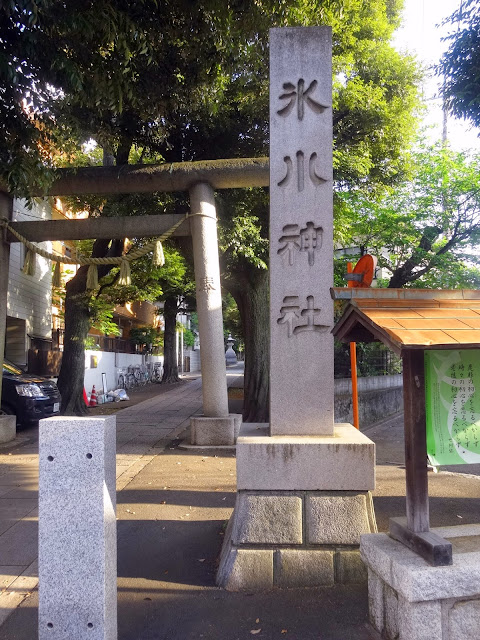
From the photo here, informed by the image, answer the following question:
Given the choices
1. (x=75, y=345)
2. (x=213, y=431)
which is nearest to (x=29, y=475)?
(x=213, y=431)

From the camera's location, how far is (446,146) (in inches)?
659

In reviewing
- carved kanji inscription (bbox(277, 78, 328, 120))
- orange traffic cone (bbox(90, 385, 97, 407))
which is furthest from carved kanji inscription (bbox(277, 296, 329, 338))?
orange traffic cone (bbox(90, 385, 97, 407))

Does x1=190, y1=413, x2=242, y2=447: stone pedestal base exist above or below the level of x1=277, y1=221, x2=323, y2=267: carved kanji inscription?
below

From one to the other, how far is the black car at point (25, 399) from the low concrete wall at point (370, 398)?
6614 millimetres

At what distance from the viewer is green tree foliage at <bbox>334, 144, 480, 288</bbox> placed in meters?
15.5

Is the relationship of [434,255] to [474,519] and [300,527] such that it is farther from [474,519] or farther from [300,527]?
[300,527]

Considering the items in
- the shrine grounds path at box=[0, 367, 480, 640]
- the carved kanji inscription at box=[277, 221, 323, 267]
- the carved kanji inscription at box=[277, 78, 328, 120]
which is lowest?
the shrine grounds path at box=[0, 367, 480, 640]

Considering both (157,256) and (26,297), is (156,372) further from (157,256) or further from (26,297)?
(157,256)

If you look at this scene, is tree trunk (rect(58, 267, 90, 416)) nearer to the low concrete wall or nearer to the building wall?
the building wall

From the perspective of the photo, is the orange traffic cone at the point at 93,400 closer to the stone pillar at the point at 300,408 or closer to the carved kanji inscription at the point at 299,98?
the stone pillar at the point at 300,408

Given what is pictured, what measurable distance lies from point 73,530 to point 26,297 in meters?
15.2

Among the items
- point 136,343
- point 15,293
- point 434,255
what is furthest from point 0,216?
point 136,343

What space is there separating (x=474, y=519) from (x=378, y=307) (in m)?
3.61

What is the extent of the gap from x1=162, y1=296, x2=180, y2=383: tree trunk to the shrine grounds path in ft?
60.3
